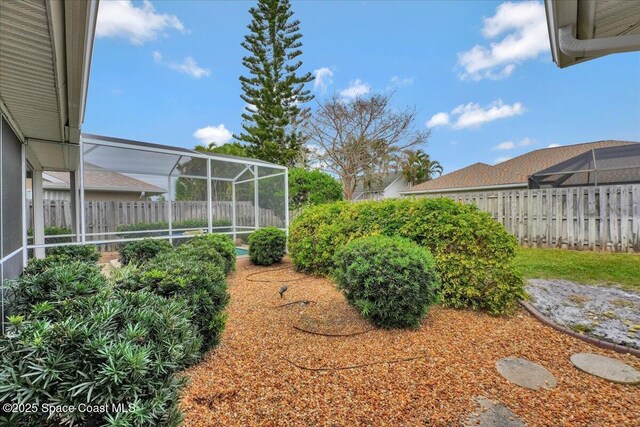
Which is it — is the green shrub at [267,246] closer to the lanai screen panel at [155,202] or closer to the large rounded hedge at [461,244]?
the lanai screen panel at [155,202]

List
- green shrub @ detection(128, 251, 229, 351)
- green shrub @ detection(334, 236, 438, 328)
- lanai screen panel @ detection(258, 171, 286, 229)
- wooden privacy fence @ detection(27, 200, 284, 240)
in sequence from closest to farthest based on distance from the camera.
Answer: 1. green shrub @ detection(128, 251, 229, 351)
2. green shrub @ detection(334, 236, 438, 328)
3. wooden privacy fence @ detection(27, 200, 284, 240)
4. lanai screen panel @ detection(258, 171, 286, 229)

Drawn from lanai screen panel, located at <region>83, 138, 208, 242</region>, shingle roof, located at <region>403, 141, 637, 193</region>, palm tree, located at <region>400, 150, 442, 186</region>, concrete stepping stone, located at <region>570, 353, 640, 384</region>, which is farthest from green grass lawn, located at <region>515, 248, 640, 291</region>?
palm tree, located at <region>400, 150, 442, 186</region>

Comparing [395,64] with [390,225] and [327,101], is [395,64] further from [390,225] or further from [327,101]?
[390,225]

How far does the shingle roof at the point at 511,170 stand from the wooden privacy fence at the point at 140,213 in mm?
9640

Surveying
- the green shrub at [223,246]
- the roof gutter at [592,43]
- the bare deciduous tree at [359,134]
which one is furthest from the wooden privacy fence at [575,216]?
the bare deciduous tree at [359,134]

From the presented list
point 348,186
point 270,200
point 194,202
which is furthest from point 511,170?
point 194,202

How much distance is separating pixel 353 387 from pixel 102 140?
248 inches

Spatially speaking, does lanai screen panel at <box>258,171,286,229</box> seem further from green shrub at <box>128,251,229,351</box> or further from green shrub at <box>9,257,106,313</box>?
green shrub at <box>9,257,106,313</box>

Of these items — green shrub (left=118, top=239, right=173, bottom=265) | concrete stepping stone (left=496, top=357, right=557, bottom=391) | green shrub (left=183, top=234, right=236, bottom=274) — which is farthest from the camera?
green shrub (left=183, top=234, right=236, bottom=274)

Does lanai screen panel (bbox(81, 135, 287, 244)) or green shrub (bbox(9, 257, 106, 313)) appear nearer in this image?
green shrub (bbox(9, 257, 106, 313))

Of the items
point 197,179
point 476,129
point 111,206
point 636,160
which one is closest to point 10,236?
point 197,179

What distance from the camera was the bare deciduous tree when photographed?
16250 mm

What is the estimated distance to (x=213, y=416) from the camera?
70.7 inches

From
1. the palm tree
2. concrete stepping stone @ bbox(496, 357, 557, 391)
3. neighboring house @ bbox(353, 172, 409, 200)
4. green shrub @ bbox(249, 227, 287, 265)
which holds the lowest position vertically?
concrete stepping stone @ bbox(496, 357, 557, 391)
